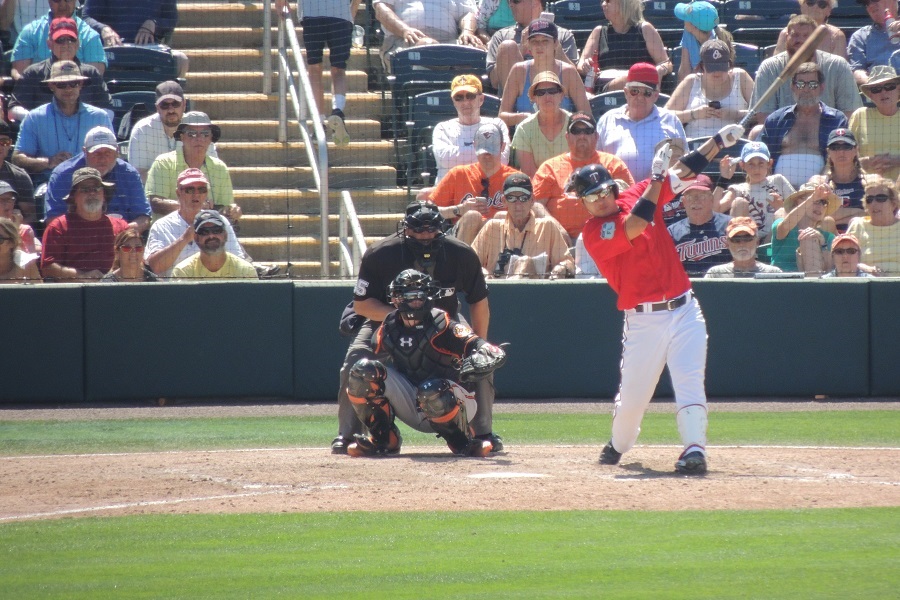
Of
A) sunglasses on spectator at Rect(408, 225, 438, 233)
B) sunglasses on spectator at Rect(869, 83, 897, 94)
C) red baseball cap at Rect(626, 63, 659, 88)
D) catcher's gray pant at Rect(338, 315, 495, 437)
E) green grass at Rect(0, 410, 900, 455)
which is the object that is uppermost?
red baseball cap at Rect(626, 63, 659, 88)

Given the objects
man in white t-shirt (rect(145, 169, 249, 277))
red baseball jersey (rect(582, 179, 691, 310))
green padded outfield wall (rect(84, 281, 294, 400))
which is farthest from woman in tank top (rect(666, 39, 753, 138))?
red baseball jersey (rect(582, 179, 691, 310))

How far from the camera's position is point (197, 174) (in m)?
10.6

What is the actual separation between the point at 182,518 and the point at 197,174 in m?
5.21

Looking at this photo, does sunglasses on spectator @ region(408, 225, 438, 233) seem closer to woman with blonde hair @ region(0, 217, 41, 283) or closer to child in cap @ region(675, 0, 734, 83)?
woman with blonde hair @ region(0, 217, 41, 283)

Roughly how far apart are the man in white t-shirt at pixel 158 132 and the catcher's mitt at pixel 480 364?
5.14 meters

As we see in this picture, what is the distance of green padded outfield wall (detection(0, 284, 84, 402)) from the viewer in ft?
34.5

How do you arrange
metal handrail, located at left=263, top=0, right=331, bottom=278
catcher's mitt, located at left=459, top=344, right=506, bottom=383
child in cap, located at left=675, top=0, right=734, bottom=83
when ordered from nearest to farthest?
catcher's mitt, located at left=459, top=344, right=506, bottom=383
metal handrail, located at left=263, top=0, right=331, bottom=278
child in cap, located at left=675, top=0, right=734, bottom=83

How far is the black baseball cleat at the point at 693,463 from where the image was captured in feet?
22.4

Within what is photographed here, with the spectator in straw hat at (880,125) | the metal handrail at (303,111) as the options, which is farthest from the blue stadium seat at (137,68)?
the spectator in straw hat at (880,125)

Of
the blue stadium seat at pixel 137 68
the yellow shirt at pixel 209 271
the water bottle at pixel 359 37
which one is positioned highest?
the water bottle at pixel 359 37

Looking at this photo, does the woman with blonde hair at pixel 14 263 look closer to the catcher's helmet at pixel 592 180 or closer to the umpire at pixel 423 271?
the umpire at pixel 423 271

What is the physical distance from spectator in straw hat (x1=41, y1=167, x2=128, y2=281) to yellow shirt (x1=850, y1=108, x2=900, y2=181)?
22.6ft

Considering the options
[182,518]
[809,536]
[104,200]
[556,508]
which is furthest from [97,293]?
[809,536]

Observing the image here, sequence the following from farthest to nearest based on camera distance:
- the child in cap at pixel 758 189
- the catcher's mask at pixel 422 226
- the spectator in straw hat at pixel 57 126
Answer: the spectator in straw hat at pixel 57 126
the child in cap at pixel 758 189
the catcher's mask at pixel 422 226
